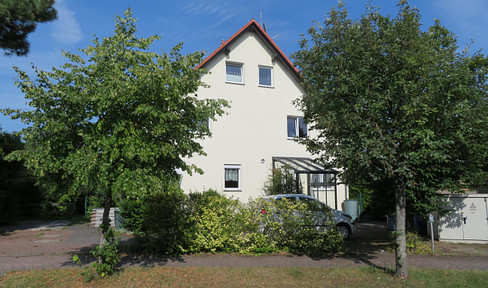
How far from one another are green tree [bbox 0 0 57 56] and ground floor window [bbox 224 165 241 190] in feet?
31.4

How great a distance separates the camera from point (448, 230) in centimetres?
1092

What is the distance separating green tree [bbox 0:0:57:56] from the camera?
11391mm

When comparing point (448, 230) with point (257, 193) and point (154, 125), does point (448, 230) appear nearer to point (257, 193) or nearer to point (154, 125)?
point (257, 193)

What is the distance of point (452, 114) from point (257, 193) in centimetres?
1098

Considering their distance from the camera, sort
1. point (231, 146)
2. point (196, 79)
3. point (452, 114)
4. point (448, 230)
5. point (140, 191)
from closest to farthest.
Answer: point (140, 191) → point (452, 114) → point (196, 79) → point (448, 230) → point (231, 146)

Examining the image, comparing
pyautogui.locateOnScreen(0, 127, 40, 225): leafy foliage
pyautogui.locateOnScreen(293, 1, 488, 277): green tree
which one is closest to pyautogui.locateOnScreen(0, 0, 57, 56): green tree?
pyautogui.locateOnScreen(0, 127, 40, 225): leafy foliage

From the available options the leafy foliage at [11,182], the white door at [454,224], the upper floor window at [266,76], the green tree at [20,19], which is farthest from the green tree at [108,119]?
the upper floor window at [266,76]

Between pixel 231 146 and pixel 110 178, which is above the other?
pixel 231 146

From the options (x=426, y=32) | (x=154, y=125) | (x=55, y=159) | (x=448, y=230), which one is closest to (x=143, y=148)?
(x=154, y=125)

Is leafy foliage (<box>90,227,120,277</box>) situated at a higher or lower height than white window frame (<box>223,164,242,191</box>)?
lower

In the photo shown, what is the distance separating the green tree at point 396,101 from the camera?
22.2ft

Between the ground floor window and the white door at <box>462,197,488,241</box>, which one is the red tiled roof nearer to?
the ground floor window

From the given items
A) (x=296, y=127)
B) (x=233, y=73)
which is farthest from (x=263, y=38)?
(x=296, y=127)

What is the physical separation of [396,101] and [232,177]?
1061cm
